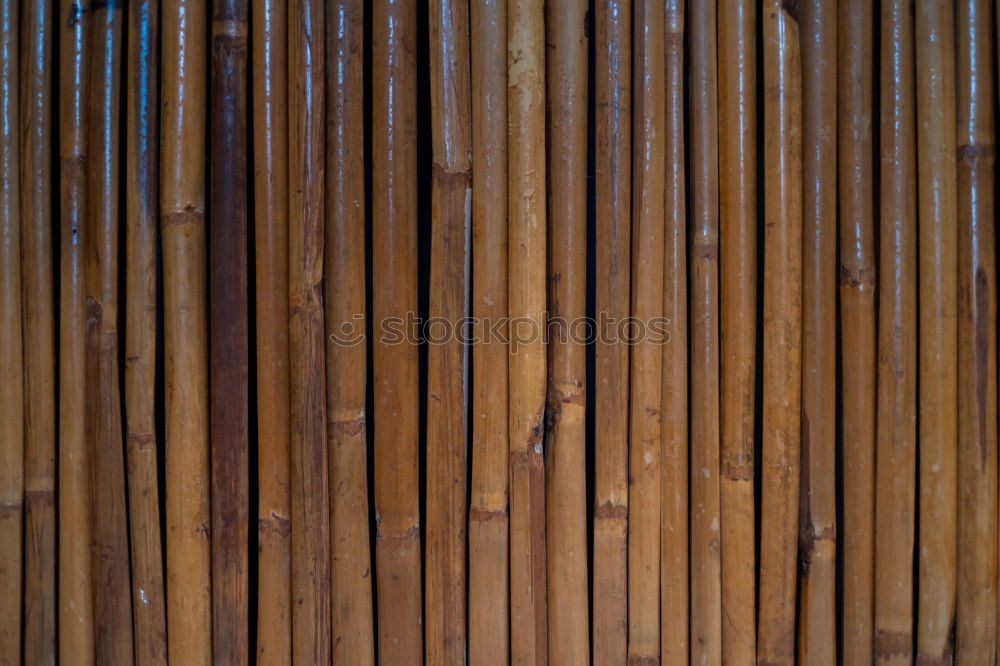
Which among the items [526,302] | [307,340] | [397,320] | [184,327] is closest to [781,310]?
[526,302]

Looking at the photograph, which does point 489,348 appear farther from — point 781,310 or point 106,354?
point 106,354

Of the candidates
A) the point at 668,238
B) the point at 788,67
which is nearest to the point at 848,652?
the point at 668,238

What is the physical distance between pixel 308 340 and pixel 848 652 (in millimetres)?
750

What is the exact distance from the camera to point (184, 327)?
2.57 ft

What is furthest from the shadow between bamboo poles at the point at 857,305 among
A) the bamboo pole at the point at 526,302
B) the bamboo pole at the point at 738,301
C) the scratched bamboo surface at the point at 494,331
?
the bamboo pole at the point at 526,302

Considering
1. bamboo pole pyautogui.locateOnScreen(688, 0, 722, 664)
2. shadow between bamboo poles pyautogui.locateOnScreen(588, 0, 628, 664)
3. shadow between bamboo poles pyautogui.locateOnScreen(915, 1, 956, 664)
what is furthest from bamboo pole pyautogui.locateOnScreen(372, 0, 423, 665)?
shadow between bamboo poles pyautogui.locateOnScreen(915, 1, 956, 664)

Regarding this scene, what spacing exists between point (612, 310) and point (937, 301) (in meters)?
0.39

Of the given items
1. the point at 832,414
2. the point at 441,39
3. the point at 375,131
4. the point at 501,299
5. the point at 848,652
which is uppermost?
the point at 441,39

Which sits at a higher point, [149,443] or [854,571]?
[149,443]

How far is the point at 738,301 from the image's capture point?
80cm

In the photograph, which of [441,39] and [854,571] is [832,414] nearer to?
[854,571]

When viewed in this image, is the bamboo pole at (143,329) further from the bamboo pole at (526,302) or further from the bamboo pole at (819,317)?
the bamboo pole at (819,317)

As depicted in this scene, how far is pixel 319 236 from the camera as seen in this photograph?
2.58 feet

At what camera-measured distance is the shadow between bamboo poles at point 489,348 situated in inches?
31.1
